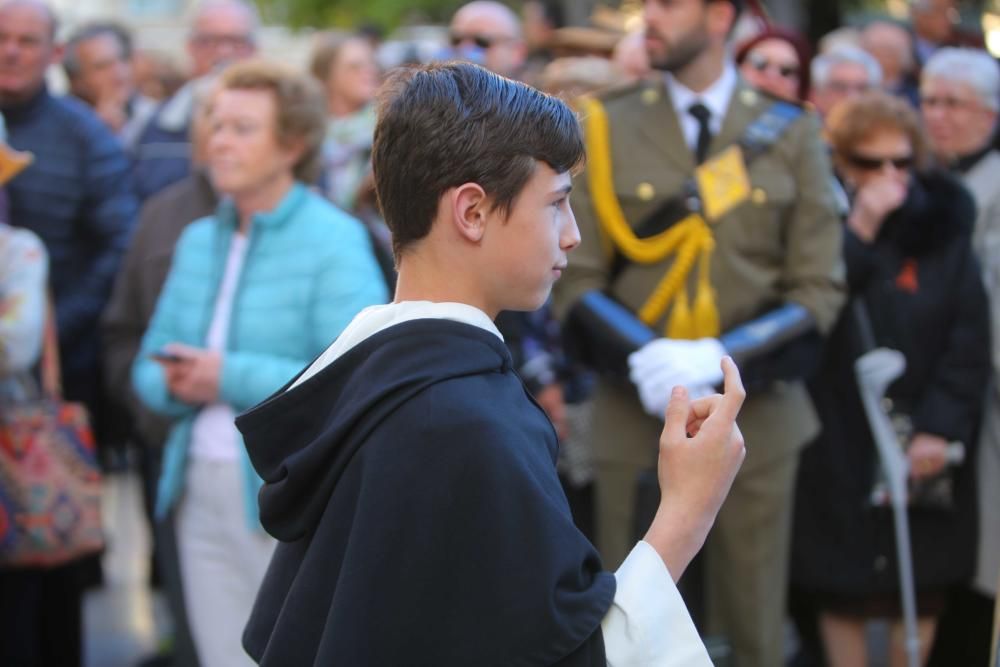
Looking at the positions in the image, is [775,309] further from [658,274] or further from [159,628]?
[159,628]

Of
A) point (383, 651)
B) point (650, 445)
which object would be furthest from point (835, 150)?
Answer: point (383, 651)

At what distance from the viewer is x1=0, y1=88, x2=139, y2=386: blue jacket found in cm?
551

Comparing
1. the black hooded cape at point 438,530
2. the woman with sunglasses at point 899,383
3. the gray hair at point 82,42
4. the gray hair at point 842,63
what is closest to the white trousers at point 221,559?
the black hooded cape at point 438,530

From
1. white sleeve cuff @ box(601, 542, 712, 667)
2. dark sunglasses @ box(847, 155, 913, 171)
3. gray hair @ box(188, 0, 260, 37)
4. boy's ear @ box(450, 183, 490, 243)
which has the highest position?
boy's ear @ box(450, 183, 490, 243)

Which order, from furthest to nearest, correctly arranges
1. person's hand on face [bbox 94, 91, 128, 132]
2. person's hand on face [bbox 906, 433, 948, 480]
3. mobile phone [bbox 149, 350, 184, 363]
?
person's hand on face [bbox 94, 91, 128, 132] → person's hand on face [bbox 906, 433, 948, 480] → mobile phone [bbox 149, 350, 184, 363]

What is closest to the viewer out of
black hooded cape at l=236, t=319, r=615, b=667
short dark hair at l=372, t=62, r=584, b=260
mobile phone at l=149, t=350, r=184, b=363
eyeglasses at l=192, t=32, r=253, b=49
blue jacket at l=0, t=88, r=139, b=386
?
black hooded cape at l=236, t=319, r=615, b=667

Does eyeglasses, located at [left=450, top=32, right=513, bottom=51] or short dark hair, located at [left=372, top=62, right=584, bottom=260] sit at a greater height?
short dark hair, located at [left=372, top=62, right=584, bottom=260]

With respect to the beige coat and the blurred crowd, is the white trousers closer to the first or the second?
the blurred crowd

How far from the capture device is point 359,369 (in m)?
2.18

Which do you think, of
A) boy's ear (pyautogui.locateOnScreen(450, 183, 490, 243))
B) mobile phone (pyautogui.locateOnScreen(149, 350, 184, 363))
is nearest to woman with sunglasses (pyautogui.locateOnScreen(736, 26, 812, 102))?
mobile phone (pyautogui.locateOnScreen(149, 350, 184, 363))

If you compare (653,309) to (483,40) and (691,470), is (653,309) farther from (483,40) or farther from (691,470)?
(483,40)

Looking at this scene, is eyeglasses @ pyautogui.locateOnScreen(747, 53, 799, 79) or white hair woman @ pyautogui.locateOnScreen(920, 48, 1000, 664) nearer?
white hair woman @ pyautogui.locateOnScreen(920, 48, 1000, 664)

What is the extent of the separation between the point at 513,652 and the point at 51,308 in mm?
3701

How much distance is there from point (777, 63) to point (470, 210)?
4355 mm
